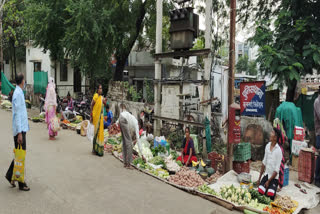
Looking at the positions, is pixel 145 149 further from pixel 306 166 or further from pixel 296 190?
pixel 306 166

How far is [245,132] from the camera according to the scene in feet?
28.3

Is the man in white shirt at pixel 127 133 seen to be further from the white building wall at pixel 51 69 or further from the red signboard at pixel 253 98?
the white building wall at pixel 51 69

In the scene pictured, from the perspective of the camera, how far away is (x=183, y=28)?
829 centimetres

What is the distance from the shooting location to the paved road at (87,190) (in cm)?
479

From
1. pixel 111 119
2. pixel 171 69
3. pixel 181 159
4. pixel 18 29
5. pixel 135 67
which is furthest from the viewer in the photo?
pixel 18 29

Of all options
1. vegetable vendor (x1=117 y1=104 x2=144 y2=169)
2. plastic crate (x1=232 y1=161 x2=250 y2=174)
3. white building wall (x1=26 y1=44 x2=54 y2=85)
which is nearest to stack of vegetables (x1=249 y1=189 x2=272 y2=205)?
plastic crate (x1=232 y1=161 x2=250 y2=174)

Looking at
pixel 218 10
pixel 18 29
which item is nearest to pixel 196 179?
pixel 218 10

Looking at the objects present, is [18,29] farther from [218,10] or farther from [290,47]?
[290,47]

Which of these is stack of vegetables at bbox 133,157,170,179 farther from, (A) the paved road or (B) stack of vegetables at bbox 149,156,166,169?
(A) the paved road

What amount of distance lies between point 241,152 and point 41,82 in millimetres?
16488

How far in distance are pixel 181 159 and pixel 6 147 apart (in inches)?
222

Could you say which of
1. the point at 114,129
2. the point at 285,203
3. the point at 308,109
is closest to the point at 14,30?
the point at 114,129

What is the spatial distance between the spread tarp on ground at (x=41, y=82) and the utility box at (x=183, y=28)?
13.2 meters

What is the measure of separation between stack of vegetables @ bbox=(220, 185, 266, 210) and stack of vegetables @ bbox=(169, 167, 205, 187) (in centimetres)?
68
